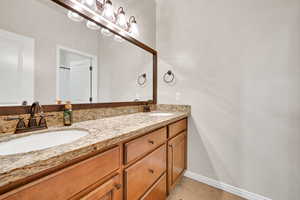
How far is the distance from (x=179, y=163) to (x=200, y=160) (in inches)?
12.5

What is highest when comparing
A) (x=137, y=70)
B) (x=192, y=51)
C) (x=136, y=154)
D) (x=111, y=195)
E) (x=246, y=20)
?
(x=246, y=20)

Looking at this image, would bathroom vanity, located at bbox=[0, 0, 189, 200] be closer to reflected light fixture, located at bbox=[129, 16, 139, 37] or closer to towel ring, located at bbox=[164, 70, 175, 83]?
reflected light fixture, located at bbox=[129, 16, 139, 37]

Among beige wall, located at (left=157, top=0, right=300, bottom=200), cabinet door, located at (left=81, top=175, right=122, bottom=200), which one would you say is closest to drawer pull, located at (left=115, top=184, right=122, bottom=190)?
cabinet door, located at (left=81, top=175, right=122, bottom=200)

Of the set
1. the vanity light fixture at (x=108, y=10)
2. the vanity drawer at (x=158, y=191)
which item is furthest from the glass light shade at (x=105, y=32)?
the vanity drawer at (x=158, y=191)

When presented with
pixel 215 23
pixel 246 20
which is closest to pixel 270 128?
pixel 246 20

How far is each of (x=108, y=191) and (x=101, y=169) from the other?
14 cm

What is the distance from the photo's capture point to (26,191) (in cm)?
42

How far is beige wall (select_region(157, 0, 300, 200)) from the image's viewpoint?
125 centimetres

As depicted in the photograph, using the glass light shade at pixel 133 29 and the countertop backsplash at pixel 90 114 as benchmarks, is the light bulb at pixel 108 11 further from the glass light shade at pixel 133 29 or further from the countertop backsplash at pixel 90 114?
the countertop backsplash at pixel 90 114

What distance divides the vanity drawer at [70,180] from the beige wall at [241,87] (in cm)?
133

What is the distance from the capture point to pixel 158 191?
3.91ft

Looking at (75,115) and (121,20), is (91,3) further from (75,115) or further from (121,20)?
(75,115)

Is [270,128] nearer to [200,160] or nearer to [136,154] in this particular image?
[200,160]

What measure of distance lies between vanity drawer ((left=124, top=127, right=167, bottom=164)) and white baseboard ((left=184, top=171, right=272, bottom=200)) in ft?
2.99
